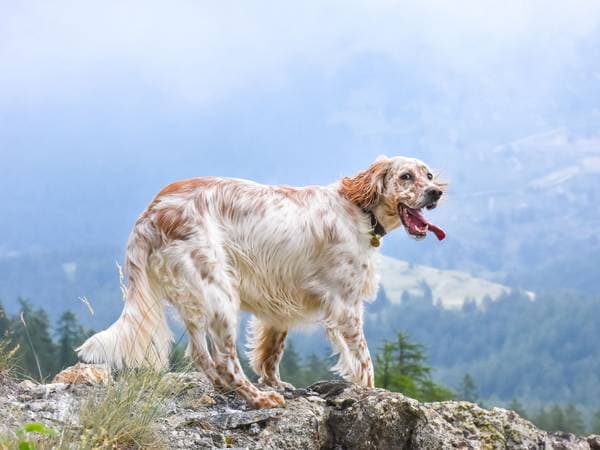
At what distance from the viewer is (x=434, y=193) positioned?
10.5 metres

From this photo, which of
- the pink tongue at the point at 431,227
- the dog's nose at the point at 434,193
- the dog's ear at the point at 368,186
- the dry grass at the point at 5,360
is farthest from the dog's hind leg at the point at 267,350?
the dry grass at the point at 5,360

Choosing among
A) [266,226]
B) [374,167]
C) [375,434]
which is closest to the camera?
[375,434]

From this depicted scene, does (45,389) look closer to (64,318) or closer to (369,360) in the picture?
(369,360)

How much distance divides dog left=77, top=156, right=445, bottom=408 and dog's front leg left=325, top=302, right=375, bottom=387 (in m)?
0.01

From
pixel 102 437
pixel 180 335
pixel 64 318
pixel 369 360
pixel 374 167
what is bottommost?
pixel 102 437

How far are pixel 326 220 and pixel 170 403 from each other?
2.64 m

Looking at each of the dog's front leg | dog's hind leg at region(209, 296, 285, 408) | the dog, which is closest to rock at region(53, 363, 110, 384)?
the dog

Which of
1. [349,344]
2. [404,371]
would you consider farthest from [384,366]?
[349,344]

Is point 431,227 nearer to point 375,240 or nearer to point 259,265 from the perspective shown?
point 375,240

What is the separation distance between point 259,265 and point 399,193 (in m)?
1.72

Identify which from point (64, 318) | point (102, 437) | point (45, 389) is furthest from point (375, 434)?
point (64, 318)

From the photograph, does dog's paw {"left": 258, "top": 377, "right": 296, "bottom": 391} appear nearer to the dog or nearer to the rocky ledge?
the dog

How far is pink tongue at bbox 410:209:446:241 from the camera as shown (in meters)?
10.3

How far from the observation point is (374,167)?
10805mm
